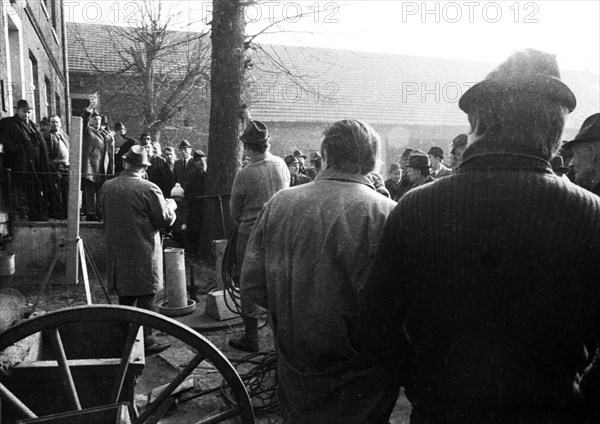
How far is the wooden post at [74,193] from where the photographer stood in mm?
5328

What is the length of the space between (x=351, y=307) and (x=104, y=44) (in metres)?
28.6

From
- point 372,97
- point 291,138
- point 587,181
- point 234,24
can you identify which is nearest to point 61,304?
point 234,24

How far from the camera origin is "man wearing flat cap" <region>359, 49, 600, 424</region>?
5.14 feet

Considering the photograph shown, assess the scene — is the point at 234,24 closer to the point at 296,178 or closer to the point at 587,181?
the point at 296,178

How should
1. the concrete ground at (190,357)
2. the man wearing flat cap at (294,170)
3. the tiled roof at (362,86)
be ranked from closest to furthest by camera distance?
the concrete ground at (190,357) < the man wearing flat cap at (294,170) < the tiled roof at (362,86)

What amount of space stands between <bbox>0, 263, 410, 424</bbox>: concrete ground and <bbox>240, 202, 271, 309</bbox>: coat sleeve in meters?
1.42

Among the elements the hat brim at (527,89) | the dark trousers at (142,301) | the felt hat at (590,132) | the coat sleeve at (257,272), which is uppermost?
the hat brim at (527,89)

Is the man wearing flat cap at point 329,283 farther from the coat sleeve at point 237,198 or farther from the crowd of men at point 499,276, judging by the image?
the coat sleeve at point 237,198

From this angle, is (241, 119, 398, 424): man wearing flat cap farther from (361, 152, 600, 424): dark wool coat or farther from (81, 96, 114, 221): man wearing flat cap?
(81, 96, 114, 221): man wearing flat cap

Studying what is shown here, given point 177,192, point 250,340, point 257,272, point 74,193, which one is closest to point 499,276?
point 257,272

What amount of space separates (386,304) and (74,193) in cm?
450

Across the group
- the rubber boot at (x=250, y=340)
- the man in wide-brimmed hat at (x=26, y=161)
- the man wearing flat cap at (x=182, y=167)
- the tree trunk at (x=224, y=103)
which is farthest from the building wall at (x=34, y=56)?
the rubber boot at (x=250, y=340)

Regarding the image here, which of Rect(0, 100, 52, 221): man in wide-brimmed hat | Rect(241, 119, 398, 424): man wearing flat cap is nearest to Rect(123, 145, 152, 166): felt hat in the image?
Rect(241, 119, 398, 424): man wearing flat cap

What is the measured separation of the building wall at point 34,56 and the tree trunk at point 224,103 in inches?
139
